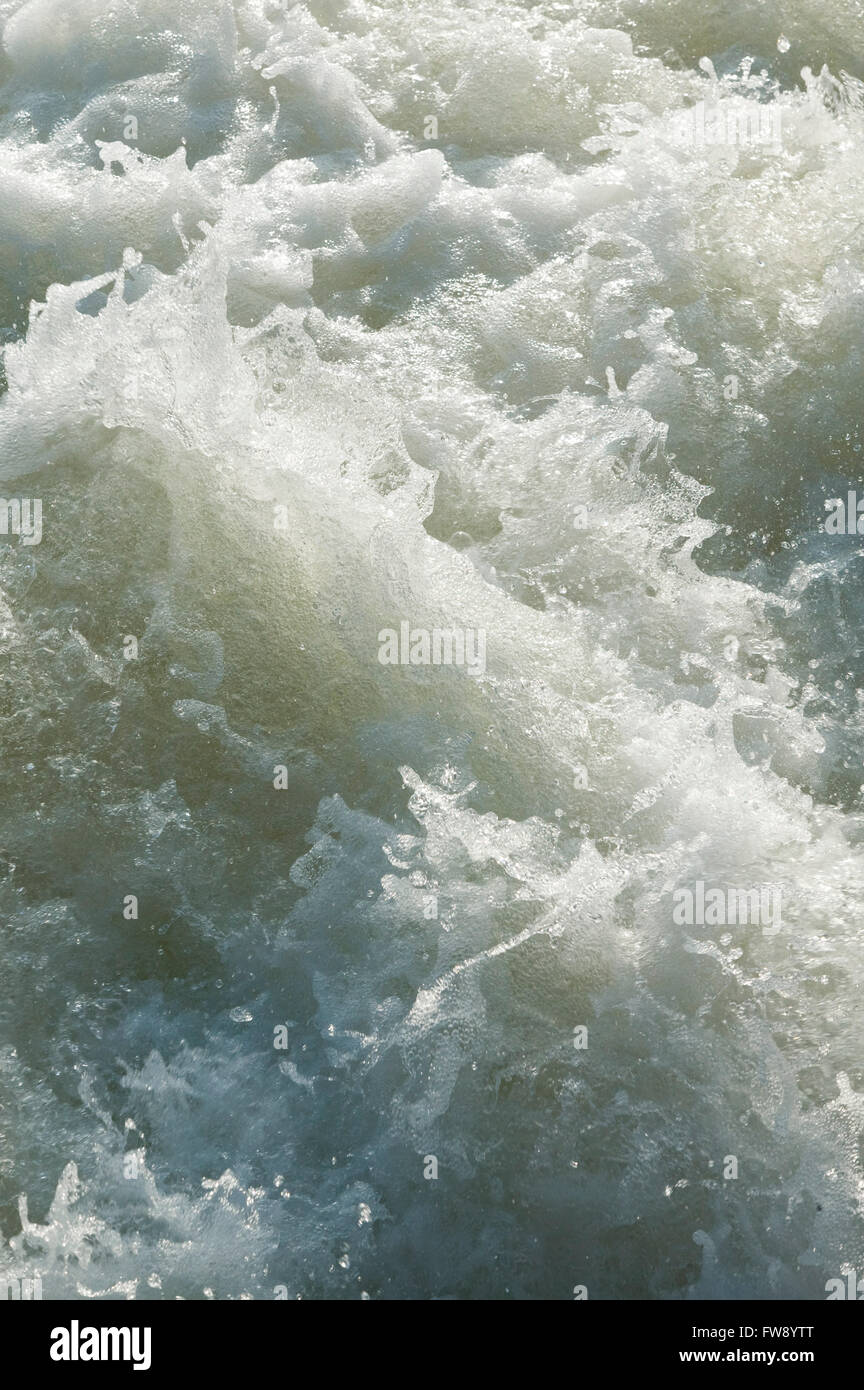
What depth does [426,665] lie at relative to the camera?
13.8 ft

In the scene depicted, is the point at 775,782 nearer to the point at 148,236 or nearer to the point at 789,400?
the point at 789,400

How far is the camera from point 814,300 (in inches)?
196

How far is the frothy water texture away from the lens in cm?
346

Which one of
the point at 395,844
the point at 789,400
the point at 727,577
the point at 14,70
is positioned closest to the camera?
the point at 395,844

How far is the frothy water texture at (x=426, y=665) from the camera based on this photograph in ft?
11.3

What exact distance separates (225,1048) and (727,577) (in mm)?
2176

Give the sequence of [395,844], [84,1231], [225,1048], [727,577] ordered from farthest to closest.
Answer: [727,577] < [395,844] < [225,1048] < [84,1231]

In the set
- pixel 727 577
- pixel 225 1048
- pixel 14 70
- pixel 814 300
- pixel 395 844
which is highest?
pixel 14 70

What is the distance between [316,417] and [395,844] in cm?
151

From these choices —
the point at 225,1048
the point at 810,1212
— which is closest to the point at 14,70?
the point at 225,1048

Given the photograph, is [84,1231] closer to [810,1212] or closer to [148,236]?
[810,1212]

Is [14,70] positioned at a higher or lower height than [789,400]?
higher

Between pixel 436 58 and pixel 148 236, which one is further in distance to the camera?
pixel 436 58

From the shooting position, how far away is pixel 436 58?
5613 millimetres
